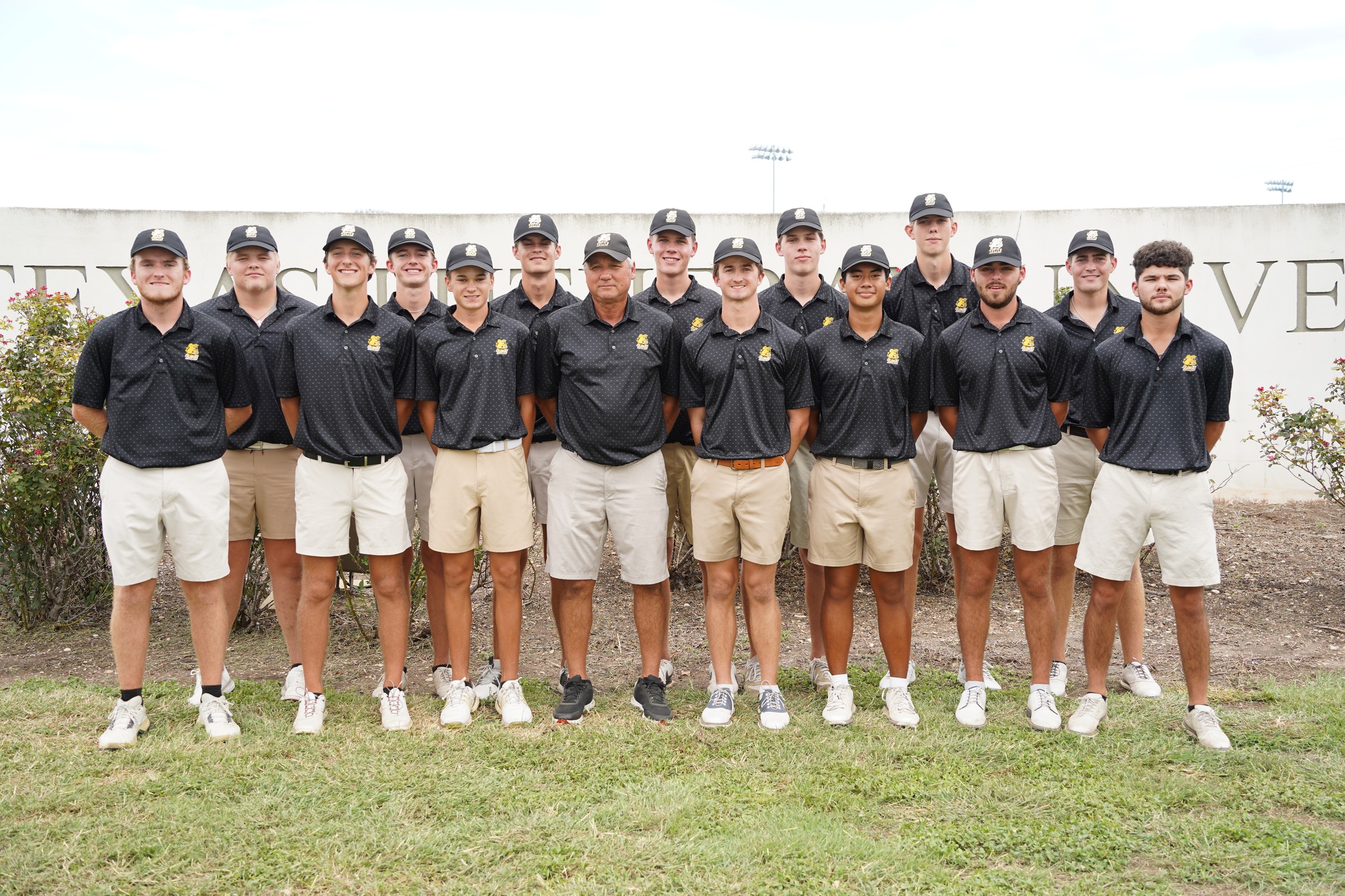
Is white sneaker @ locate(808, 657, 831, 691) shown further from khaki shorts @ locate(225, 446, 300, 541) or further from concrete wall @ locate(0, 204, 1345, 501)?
concrete wall @ locate(0, 204, 1345, 501)

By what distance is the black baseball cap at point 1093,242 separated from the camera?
4.87m

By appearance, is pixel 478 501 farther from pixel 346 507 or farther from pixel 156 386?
pixel 156 386

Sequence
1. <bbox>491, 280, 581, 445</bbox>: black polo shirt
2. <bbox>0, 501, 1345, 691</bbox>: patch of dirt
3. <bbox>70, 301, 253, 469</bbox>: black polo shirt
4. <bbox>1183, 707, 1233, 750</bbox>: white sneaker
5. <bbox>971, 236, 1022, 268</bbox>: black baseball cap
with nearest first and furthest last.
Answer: <bbox>1183, 707, 1233, 750</bbox>: white sneaker → <bbox>70, 301, 253, 469</bbox>: black polo shirt → <bbox>971, 236, 1022, 268</bbox>: black baseball cap → <bbox>491, 280, 581, 445</bbox>: black polo shirt → <bbox>0, 501, 1345, 691</bbox>: patch of dirt

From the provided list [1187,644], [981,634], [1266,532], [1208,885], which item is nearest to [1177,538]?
[1187,644]

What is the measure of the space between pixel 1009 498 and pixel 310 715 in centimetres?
333

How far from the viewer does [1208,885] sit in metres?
3.12

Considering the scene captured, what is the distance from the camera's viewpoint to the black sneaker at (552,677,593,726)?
15.0ft

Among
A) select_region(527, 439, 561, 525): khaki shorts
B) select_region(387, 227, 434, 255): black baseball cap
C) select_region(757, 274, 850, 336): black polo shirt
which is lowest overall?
select_region(527, 439, 561, 525): khaki shorts

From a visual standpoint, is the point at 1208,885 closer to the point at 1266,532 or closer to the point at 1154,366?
the point at 1154,366

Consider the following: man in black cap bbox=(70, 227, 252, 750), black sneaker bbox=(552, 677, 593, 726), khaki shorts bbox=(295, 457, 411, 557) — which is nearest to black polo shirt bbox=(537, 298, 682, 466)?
khaki shorts bbox=(295, 457, 411, 557)

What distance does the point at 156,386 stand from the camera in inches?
169

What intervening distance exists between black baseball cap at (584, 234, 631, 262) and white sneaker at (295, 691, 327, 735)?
2.37 meters

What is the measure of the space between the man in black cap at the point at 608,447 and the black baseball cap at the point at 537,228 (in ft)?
1.23

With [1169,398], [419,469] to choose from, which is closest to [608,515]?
[419,469]
